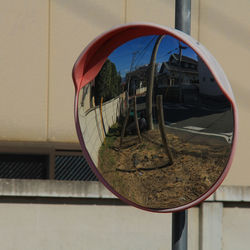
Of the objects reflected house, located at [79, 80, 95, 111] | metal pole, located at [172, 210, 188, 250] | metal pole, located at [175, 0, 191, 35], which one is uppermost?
metal pole, located at [175, 0, 191, 35]

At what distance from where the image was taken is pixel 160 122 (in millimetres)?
1818

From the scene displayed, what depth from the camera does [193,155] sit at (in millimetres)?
1793

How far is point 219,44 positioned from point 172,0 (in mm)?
693

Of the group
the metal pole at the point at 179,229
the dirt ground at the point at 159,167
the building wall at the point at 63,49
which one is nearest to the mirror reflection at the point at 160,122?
the dirt ground at the point at 159,167

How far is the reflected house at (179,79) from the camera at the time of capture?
5.77ft

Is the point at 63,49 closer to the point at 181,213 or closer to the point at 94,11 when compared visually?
the point at 94,11

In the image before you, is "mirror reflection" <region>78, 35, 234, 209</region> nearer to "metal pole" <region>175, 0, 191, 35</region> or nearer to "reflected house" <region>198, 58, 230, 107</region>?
"reflected house" <region>198, 58, 230, 107</region>

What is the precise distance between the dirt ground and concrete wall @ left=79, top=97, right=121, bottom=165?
0.04 metres

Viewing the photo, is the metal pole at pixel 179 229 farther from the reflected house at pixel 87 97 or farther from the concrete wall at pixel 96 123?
the reflected house at pixel 87 97

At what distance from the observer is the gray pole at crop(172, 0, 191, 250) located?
2055 mm

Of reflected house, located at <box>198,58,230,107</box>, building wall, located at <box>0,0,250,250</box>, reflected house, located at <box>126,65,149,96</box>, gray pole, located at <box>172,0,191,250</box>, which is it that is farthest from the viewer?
building wall, located at <box>0,0,250,250</box>

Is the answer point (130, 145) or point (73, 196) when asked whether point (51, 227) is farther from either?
point (130, 145)

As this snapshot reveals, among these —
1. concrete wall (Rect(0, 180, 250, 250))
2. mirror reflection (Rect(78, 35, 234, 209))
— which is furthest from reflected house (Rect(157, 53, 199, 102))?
concrete wall (Rect(0, 180, 250, 250))

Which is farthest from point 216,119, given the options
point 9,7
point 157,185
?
point 9,7
